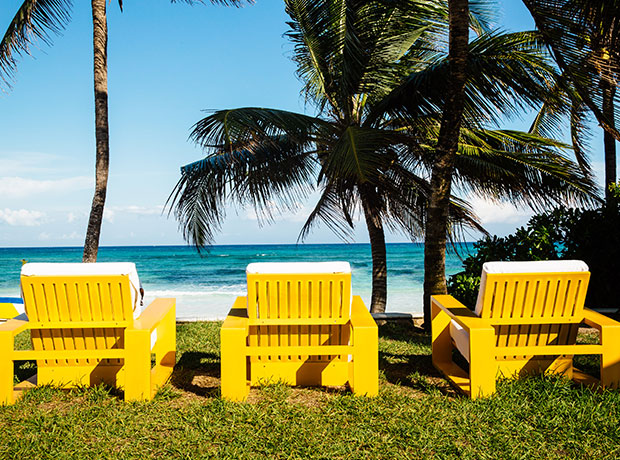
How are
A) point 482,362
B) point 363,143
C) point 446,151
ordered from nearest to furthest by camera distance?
point 482,362, point 446,151, point 363,143

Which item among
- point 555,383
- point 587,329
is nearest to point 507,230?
point 587,329

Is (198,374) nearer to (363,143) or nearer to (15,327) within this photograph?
(15,327)

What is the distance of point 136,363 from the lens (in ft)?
10.3

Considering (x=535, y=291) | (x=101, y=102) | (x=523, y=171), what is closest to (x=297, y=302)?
(x=535, y=291)

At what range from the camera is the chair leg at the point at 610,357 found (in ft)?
10.7

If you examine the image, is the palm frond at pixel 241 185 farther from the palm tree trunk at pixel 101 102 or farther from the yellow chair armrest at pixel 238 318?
the yellow chair armrest at pixel 238 318

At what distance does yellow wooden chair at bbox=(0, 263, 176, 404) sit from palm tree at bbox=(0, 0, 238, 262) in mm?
3213

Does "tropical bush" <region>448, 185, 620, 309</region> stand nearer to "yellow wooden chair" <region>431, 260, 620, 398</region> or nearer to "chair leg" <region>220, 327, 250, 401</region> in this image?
"yellow wooden chair" <region>431, 260, 620, 398</region>

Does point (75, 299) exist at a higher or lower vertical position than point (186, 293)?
higher

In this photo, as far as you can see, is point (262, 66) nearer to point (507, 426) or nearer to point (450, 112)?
point (450, 112)

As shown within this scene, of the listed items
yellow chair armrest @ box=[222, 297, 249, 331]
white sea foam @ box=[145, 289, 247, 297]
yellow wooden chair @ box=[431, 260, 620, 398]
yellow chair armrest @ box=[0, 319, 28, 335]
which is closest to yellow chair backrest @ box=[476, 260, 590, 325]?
yellow wooden chair @ box=[431, 260, 620, 398]

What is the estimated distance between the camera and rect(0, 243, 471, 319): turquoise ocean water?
20453 mm

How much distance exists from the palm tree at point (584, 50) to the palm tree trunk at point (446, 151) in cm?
73

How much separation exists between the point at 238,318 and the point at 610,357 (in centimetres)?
267
